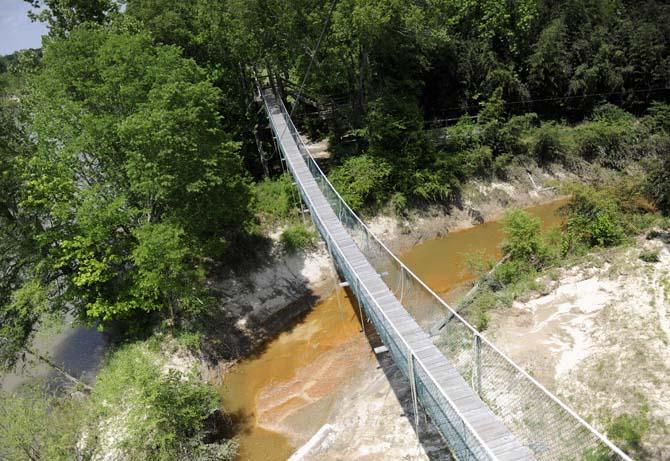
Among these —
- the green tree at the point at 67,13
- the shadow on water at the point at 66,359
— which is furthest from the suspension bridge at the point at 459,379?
the green tree at the point at 67,13

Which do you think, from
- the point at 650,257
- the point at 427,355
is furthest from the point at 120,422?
the point at 650,257

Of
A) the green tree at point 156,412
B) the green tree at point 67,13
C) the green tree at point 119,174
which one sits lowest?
the green tree at point 156,412

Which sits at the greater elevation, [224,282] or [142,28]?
[142,28]

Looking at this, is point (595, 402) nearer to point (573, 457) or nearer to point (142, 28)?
point (573, 457)

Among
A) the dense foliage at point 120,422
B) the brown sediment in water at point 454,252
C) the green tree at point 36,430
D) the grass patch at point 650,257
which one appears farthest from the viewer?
the brown sediment in water at point 454,252

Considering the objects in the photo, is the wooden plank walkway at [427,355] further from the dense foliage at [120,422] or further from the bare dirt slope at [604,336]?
the dense foliage at [120,422]

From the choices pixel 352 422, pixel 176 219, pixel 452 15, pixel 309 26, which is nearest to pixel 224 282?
pixel 176 219

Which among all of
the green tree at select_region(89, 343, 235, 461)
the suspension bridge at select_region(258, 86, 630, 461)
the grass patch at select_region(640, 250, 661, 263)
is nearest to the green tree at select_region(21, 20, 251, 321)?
the green tree at select_region(89, 343, 235, 461)

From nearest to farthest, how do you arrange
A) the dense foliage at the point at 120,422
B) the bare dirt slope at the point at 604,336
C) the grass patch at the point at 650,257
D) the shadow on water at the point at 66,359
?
the dense foliage at the point at 120,422 < the bare dirt slope at the point at 604,336 < the grass patch at the point at 650,257 < the shadow on water at the point at 66,359
